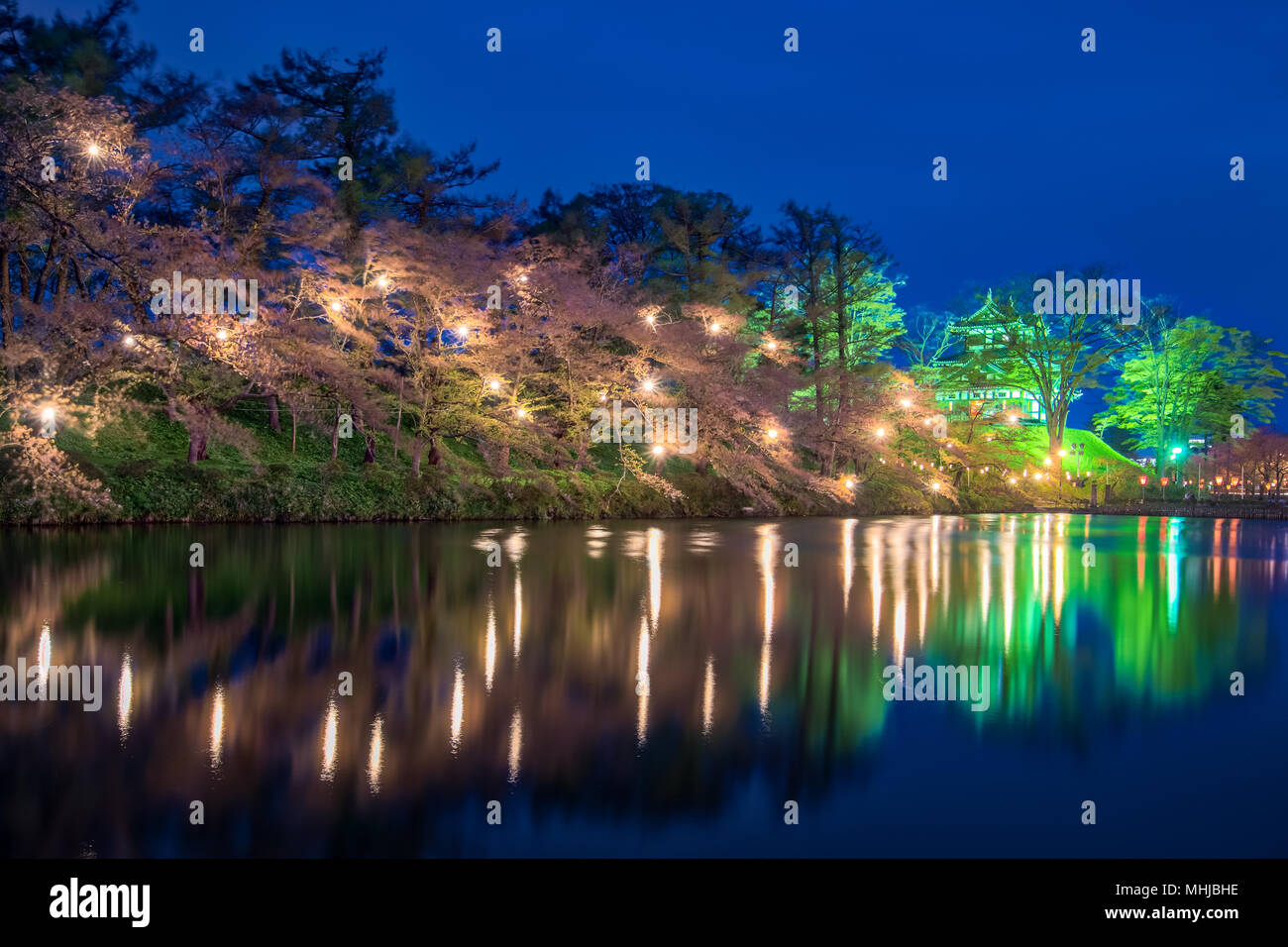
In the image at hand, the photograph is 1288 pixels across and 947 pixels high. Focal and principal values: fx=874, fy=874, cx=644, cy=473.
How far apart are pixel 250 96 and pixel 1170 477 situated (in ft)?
207

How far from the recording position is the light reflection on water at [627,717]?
4.83 metres

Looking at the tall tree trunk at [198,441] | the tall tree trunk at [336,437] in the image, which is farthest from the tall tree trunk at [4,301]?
the tall tree trunk at [336,437]

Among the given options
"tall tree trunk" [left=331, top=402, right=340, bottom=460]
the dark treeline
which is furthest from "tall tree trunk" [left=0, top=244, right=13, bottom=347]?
"tall tree trunk" [left=331, top=402, right=340, bottom=460]

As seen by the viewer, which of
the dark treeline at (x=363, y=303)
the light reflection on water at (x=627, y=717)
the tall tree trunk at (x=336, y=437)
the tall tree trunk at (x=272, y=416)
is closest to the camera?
the light reflection on water at (x=627, y=717)

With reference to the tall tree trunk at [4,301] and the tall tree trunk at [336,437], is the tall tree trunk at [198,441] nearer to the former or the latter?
the tall tree trunk at [336,437]

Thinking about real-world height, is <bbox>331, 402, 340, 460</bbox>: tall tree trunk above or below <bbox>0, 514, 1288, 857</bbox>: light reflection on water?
above

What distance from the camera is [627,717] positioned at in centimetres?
675

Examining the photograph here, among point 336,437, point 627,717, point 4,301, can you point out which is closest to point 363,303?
point 336,437

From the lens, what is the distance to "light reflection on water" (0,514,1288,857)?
4.83 meters

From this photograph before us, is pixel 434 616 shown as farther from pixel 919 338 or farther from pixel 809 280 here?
pixel 919 338

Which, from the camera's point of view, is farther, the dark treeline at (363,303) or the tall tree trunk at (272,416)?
the tall tree trunk at (272,416)

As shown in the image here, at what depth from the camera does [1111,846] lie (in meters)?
4.70

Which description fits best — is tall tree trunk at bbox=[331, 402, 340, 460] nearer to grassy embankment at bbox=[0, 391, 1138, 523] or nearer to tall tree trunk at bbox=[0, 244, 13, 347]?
grassy embankment at bbox=[0, 391, 1138, 523]
